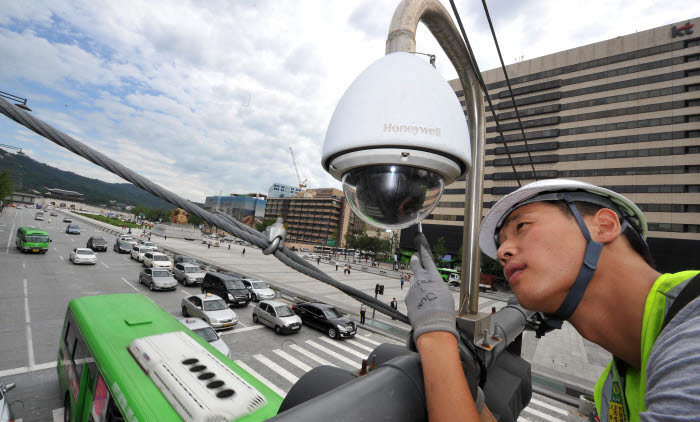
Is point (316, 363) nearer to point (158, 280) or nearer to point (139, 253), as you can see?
point (158, 280)

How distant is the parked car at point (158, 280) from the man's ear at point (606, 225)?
69.8 feet

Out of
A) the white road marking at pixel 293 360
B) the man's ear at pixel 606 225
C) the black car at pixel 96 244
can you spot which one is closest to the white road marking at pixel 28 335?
the white road marking at pixel 293 360

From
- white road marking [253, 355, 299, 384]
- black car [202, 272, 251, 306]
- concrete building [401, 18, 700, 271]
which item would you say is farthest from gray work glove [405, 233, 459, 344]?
concrete building [401, 18, 700, 271]

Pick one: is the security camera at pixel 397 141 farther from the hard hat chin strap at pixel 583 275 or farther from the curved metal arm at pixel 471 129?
the curved metal arm at pixel 471 129

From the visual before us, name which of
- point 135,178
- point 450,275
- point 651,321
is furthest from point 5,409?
point 450,275

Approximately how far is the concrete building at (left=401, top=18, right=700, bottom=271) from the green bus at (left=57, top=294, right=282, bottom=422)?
120ft

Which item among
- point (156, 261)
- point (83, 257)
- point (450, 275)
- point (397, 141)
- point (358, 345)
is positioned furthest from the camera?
point (450, 275)

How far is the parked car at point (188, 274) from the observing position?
19.8 metres

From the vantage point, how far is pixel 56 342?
9.55m

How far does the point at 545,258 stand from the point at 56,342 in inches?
560

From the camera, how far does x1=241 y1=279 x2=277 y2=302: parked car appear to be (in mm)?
17500

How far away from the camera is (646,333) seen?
0.86 m

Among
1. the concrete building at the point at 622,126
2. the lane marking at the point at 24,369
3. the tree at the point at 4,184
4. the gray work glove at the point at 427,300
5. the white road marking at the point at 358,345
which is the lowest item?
the white road marking at the point at 358,345

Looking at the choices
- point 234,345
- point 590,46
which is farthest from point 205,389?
point 590,46
